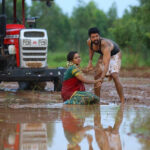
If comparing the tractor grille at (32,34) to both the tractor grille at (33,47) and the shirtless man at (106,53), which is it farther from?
the shirtless man at (106,53)

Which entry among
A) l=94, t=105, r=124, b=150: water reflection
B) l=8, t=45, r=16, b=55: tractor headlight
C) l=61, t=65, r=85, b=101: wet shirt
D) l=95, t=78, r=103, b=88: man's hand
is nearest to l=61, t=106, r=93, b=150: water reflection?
l=94, t=105, r=124, b=150: water reflection

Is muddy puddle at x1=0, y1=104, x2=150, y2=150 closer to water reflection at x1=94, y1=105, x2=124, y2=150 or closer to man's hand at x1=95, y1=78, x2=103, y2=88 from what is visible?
water reflection at x1=94, y1=105, x2=124, y2=150

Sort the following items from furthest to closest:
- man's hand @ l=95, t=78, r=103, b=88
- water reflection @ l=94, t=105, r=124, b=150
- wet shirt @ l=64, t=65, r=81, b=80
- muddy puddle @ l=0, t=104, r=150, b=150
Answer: man's hand @ l=95, t=78, r=103, b=88
wet shirt @ l=64, t=65, r=81, b=80
muddy puddle @ l=0, t=104, r=150, b=150
water reflection @ l=94, t=105, r=124, b=150

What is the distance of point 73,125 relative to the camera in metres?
6.89

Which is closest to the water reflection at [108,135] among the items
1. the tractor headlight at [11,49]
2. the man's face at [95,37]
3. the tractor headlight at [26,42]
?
the man's face at [95,37]

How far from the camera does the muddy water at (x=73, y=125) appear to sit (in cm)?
560

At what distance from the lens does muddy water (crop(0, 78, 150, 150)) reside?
5598 mm

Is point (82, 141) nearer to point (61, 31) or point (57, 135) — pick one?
point (57, 135)

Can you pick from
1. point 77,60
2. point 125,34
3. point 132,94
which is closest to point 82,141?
point 77,60

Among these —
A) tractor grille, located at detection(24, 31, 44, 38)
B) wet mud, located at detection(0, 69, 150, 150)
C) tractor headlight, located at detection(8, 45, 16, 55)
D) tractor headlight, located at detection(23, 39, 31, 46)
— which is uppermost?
tractor grille, located at detection(24, 31, 44, 38)

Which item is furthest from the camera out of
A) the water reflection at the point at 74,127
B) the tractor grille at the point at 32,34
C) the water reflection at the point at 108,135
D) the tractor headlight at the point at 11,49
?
the tractor headlight at the point at 11,49

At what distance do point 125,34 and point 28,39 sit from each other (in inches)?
636

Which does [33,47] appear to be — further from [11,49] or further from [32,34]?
[11,49]

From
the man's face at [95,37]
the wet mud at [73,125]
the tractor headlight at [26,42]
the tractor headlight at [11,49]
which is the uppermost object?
the man's face at [95,37]
